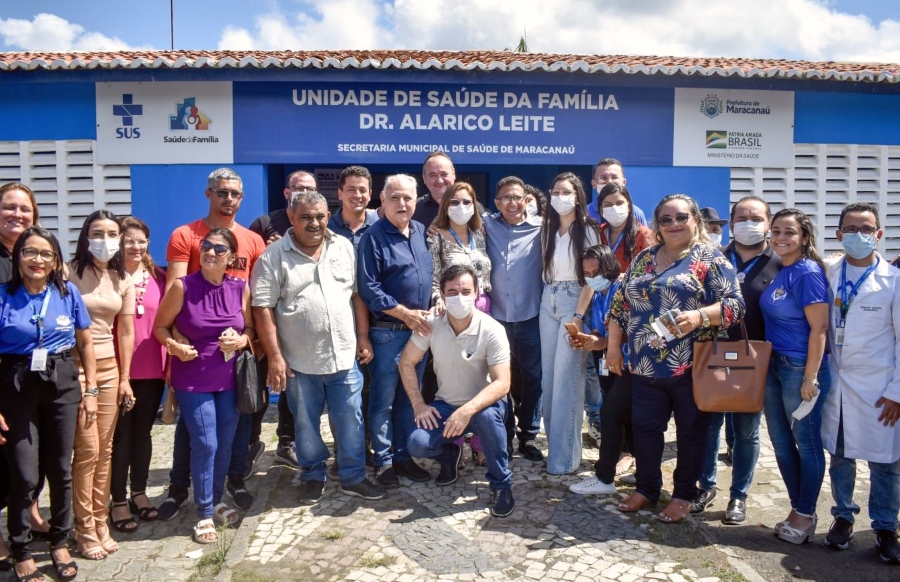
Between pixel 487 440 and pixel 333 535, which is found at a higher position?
pixel 487 440

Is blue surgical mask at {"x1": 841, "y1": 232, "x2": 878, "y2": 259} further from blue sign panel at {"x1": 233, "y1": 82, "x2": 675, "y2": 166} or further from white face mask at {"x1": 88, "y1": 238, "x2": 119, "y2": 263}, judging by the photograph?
blue sign panel at {"x1": 233, "y1": 82, "x2": 675, "y2": 166}

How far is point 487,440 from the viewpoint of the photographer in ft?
13.6

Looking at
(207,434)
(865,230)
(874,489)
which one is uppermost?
(865,230)

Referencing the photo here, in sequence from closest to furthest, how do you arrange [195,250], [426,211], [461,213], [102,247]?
[102,247], [195,250], [461,213], [426,211]

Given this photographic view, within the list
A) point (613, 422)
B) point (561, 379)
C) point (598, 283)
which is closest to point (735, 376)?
point (613, 422)

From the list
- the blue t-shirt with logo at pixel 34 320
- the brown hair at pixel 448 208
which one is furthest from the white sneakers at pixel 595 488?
the blue t-shirt with logo at pixel 34 320

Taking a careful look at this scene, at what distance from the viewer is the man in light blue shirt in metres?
4.68

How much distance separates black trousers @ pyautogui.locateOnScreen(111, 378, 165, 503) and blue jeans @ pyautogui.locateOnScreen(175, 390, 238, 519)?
9.9 inches

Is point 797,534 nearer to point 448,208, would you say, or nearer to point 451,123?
point 448,208

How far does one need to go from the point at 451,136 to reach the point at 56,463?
537cm

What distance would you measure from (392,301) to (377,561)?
1.53 metres

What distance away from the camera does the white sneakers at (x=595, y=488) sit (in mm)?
4363

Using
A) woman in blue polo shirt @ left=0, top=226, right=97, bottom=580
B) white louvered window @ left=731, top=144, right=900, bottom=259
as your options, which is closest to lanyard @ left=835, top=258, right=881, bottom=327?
woman in blue polo shirt @ left=0, top=226, right=97, bottom=580

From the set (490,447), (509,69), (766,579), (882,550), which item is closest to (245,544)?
(490,447)
